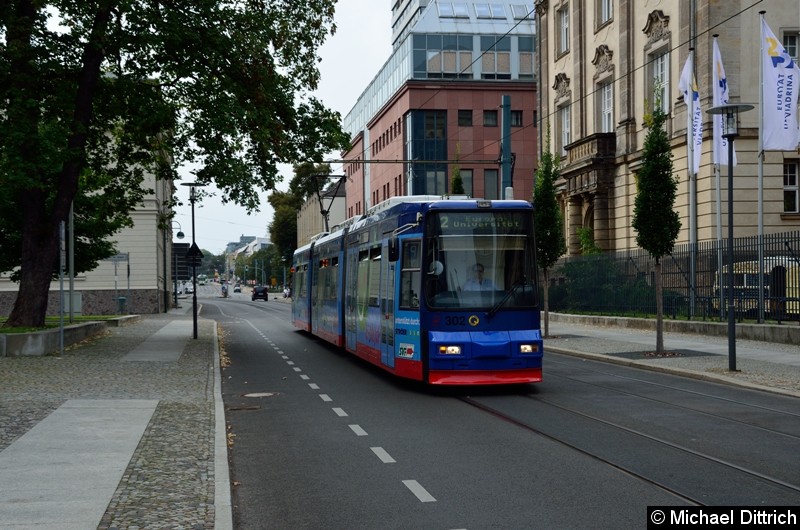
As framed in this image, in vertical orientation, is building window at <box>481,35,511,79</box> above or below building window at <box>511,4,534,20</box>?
below

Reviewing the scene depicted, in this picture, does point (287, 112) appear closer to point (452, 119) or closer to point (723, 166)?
point (723, 166)

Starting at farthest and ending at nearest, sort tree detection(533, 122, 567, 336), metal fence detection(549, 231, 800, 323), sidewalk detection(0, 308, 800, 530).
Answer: tree detection(533, 122, 567, 336) < metal fence detection(549, 231, 800, 323) < sidewalk detection(0, 308, 800, 530)

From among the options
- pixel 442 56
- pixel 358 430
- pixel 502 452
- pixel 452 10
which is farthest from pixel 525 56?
pixel 502 452

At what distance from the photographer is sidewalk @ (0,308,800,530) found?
24.0ft

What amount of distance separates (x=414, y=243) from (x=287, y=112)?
1245 cm

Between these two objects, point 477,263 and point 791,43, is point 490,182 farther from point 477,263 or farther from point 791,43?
point 477,263

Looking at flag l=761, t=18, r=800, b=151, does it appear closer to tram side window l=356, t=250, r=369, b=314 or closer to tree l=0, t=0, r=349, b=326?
tree l=0, t=0, r=349, b=326

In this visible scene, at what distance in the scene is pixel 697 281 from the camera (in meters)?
28.3

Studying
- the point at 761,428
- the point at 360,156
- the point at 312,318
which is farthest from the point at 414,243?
the point at 360,156

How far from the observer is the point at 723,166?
33906 mm

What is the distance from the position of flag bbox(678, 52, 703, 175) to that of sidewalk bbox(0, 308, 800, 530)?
9.04m

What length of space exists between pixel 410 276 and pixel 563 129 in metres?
36.3

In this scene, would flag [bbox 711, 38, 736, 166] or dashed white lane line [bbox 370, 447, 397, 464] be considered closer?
dashed white lane line [bbox 370, 447, 397, 464]

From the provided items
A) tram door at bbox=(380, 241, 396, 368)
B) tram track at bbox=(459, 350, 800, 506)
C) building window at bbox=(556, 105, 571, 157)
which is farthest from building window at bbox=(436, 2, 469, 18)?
tram track at bbox=(459, 350, 800, 506)
